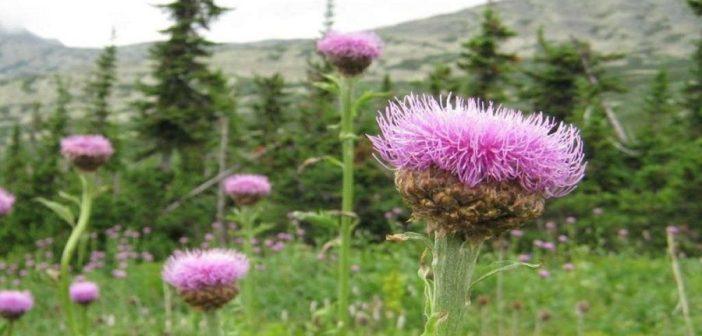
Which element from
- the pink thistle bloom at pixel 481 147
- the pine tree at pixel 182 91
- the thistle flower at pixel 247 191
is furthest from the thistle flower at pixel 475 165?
the pine tree at pixel 182 91

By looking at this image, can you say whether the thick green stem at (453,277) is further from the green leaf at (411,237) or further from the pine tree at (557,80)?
the pine tree at (557,80)

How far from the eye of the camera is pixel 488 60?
1800 centimetres

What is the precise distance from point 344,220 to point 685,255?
11.4 m

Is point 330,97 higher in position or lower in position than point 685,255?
higher

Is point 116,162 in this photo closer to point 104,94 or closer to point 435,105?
point 104,94

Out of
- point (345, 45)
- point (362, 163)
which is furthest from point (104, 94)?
point (345, 45)

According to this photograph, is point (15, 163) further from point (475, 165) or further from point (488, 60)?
point (475, 165)

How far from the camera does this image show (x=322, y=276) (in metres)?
10.5

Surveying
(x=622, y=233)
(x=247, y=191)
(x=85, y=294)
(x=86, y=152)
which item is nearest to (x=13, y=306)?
(x=85, y=294)

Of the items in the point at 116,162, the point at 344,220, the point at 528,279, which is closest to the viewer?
the point at 344,220

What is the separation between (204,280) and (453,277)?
2.02 m

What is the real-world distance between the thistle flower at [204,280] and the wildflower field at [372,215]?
0.01 m

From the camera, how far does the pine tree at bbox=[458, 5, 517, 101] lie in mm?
18016

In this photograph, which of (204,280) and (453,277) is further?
(204,280)
